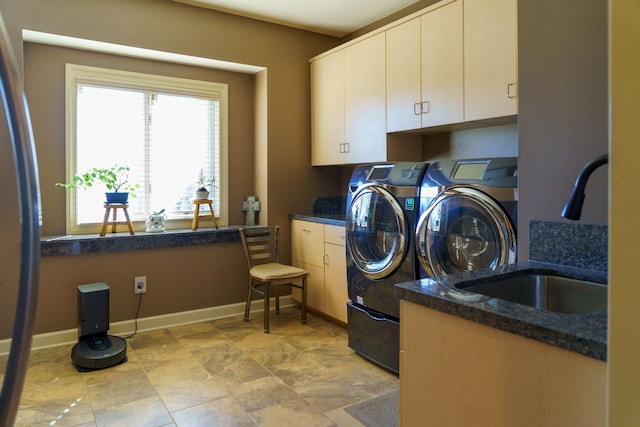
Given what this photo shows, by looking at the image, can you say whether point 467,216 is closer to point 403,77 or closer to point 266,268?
point 403,77

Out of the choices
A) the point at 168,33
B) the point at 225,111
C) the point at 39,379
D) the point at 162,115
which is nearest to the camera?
the point at 39,379

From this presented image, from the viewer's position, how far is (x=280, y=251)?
4.05 m

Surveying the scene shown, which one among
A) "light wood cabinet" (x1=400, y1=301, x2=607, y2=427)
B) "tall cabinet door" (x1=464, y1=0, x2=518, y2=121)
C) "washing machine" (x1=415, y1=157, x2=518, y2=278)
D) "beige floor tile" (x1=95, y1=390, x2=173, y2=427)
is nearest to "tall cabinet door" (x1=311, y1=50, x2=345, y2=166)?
"tall cabinet door" (x1=464, y1=0, x2=518, y2=121)

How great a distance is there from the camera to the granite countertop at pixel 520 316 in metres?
0.84

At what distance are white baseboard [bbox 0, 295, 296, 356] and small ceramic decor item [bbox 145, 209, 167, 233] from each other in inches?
27.0

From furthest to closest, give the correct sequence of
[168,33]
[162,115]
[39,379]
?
[162,115], [168,33], [39,379]

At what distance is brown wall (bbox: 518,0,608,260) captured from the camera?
1393mm

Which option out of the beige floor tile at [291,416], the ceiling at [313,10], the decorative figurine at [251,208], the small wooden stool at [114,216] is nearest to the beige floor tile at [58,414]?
the beige floor tile at [291,416]

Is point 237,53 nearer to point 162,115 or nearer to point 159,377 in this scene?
point 162,115

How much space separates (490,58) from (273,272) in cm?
210

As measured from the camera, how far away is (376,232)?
9.32 feet

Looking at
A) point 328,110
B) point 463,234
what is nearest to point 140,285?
Answer: point 328,110

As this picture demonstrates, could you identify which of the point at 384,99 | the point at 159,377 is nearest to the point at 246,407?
the point at 159,377

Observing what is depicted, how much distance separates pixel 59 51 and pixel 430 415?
11.4 feet
